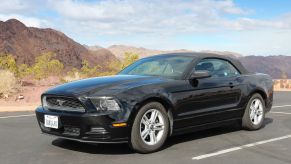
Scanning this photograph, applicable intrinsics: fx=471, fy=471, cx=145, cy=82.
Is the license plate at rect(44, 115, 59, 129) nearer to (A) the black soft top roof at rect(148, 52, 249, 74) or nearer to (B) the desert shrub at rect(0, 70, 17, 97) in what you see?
(A) the black soft top roof at rect(148, 52, 249, 74)

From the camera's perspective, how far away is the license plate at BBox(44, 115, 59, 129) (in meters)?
6.63

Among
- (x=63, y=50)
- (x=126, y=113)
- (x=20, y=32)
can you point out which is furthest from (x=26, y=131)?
(x=20, y=32)

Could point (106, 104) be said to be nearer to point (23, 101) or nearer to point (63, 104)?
point (63, 104)

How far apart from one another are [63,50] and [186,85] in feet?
391

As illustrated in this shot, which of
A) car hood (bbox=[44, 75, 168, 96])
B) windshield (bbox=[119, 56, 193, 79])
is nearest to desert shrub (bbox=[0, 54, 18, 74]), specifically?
windshield (bbox=[119, 56, 193, 79])

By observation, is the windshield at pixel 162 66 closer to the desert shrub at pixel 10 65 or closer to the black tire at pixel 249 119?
the black tire at pixel 249 119

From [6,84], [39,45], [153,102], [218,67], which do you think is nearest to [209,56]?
[218,67]

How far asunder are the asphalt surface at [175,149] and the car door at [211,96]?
1.37 feet

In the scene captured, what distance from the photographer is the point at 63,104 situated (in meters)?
6.70

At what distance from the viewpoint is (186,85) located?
7.35 metres

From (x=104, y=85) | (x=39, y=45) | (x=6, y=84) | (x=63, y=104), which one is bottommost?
(x=6, y=84)

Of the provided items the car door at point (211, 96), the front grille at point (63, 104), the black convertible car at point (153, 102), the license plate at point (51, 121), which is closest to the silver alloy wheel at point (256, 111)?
the black convertible car at point (153, 102)

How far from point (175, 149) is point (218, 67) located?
1.99m

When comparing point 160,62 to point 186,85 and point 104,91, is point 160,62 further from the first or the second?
point 104,91
